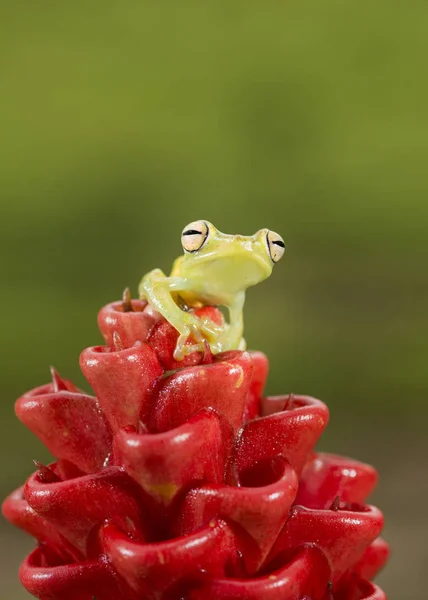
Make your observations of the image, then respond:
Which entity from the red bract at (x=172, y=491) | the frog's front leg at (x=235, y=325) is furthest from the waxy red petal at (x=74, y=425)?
the frog's front leg at (x=235, y=325)

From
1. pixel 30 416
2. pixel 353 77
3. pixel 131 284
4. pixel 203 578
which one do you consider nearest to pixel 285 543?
pixel 203 578

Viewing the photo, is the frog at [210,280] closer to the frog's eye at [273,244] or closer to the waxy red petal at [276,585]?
the frog's eye at [273,244]

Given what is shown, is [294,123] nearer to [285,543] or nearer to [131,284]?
[131,284]

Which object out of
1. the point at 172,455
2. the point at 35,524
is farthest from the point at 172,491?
the point at 35,524

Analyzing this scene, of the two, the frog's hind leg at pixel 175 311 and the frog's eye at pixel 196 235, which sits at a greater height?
the frog's eye at pixel 196 235

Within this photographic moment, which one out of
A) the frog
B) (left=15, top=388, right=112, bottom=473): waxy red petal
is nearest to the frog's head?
the frog

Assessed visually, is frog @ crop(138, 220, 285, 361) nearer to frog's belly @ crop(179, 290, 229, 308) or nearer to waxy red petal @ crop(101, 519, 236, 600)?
frog's belly @ crop(179, 290, 229, 308)
